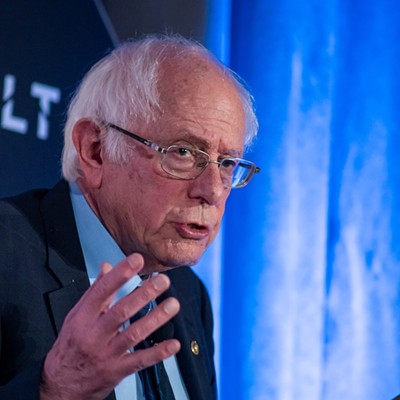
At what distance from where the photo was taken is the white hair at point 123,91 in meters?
1.74

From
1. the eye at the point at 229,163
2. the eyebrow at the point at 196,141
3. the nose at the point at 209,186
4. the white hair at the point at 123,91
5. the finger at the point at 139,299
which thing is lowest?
the finger at the point at 139,299

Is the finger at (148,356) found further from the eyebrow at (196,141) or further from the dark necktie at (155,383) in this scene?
the eyebrow at (196,141)

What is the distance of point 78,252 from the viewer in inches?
67.2

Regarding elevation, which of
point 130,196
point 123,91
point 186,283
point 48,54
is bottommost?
point 186,283

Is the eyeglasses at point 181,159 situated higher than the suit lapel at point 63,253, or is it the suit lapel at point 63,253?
the eyeglasses at point 181,159

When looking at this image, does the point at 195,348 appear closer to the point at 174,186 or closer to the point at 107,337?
the point at 174,186

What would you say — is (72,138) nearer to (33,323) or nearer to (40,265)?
(40,265)

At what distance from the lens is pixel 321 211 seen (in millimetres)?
2328

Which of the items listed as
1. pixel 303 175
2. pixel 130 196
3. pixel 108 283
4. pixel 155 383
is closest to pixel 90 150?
pixel 130 196

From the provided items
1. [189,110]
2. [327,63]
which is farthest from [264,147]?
[189,110]

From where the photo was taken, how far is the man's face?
1696 millimetres

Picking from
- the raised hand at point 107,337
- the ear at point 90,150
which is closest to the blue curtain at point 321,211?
the ear at point 90,150

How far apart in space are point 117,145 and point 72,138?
0.12 metres

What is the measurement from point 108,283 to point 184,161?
1.91ft
